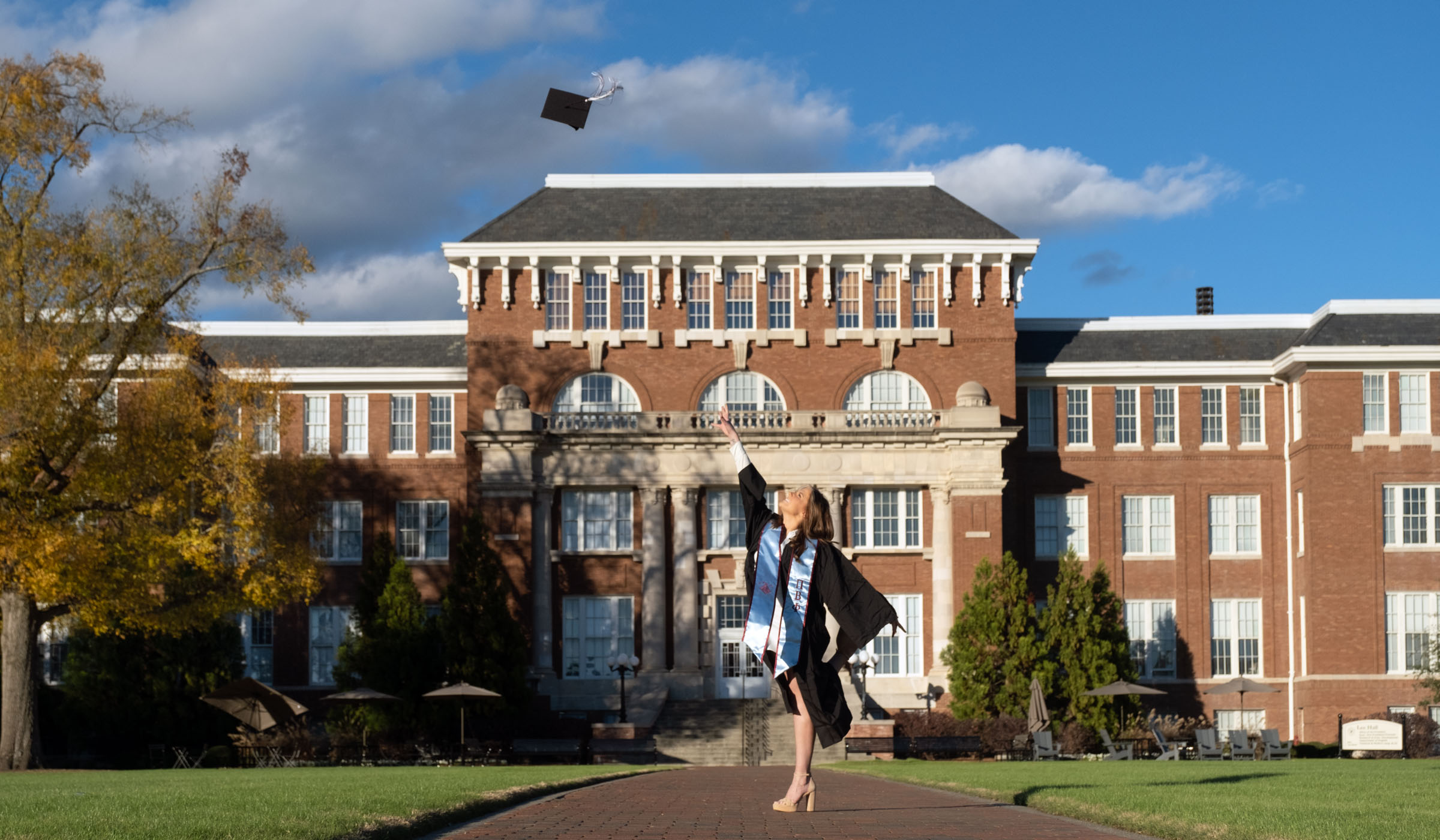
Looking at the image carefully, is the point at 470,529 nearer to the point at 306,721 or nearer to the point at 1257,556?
the point at 306,721

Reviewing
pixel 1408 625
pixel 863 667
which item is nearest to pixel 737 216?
pixel 863 667

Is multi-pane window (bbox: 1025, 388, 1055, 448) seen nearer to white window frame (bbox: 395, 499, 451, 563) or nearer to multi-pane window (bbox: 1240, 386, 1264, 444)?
multi-pane window (bbox: 1240, 386, 1264, 444)

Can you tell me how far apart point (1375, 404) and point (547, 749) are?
2380 centimetres

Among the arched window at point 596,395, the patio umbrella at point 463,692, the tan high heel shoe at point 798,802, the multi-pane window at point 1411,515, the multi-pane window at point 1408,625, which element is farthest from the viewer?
the arched window at point 596,395

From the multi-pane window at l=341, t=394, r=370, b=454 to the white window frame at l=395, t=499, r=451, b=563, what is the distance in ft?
6.69

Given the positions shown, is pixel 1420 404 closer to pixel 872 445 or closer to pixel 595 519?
pixel 872 445

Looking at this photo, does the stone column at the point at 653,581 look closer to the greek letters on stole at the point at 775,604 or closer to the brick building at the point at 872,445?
the brick building at the point at 872,445

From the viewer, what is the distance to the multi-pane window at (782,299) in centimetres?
4303

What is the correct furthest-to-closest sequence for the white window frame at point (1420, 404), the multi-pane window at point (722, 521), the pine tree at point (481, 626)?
the multi-pane window at point (722, 521)
the white window frame at point (1420, 404)
the pine tree at point (481, 626)

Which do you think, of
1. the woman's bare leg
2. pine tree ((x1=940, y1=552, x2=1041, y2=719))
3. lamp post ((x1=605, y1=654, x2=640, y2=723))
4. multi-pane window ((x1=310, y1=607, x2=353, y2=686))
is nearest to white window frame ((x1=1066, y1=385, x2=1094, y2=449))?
pine tree ((x1=940, y1=552, x2=1041, y2=719))

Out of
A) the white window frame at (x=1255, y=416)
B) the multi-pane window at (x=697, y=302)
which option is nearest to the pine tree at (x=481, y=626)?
the multi-pane window at (x=697, y=302)

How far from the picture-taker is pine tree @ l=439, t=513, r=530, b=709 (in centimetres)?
3756

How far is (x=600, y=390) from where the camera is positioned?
42.8 m

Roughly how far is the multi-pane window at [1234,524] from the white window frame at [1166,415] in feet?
6.84
